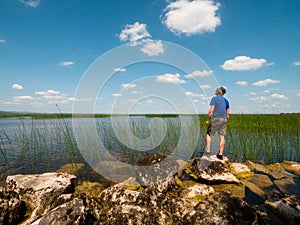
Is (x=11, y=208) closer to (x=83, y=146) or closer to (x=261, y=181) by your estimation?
(x=83, y=146)

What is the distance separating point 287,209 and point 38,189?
14.2ft

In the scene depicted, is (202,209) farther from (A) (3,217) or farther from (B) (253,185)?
(A) (3,217)

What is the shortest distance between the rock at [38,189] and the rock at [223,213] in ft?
7.74

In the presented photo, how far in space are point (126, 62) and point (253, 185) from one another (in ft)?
14.0

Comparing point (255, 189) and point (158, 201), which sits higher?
point (158, 201)

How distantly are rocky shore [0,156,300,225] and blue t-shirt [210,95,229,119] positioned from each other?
1.72 m

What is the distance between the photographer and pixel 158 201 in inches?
112

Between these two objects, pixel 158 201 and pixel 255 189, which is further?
pixel 255 189

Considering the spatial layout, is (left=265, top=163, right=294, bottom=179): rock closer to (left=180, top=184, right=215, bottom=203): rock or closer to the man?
the man

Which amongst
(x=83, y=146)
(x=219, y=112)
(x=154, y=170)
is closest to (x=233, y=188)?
(x=154, y=170)

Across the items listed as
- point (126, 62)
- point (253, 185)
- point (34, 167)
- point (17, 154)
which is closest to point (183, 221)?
point (253, 185)

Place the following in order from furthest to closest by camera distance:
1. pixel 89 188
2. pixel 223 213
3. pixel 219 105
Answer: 1. pixel 219 105
2. pixel 89 188
3. pixel 223 213

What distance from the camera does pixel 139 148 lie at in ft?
25.6

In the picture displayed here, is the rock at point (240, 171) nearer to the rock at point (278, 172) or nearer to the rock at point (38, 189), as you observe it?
the rock at point (278, 172)
